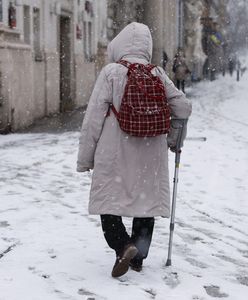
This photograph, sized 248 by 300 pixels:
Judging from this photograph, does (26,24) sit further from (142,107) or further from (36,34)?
(142,107)

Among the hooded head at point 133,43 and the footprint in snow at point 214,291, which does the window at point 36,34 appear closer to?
the hooded head at point 133,43

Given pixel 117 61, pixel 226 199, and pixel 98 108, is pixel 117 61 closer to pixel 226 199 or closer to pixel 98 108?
pixel 98 108

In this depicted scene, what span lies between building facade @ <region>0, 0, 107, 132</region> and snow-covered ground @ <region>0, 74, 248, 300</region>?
260 centimetres

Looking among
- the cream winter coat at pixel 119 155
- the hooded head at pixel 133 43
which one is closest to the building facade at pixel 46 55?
the hooded head at pixel 133 43

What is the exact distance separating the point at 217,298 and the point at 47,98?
44.9ft

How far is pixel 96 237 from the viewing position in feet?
20.2

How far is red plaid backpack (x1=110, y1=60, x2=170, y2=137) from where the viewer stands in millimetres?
4613

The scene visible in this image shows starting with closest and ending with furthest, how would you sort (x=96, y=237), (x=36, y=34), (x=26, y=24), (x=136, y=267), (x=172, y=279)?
(x=172, y=279) < (x=136, y=267) < (x=96, y=237) < (x=26, y=24) < (x=36, y=34)

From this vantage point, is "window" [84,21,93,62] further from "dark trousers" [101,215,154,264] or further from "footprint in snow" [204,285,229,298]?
"footprint in snow" [204,285,229,298]

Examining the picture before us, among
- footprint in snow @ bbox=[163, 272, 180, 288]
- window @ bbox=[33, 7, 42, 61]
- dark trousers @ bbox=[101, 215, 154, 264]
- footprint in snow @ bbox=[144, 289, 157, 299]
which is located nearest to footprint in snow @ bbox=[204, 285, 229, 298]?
footprint in snow @ bbox=[163, 272, 180, 288]

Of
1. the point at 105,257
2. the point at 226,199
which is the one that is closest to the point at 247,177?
the point at 226,199

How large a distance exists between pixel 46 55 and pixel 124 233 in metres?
13.4

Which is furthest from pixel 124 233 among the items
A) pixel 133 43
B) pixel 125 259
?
pixel 133 43

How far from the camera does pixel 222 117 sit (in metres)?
20.1
